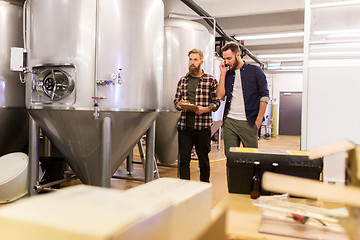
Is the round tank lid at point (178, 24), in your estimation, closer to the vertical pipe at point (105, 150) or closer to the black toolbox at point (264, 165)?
the vertical pipe at point (105, 150)

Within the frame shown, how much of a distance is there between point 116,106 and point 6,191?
1341mm

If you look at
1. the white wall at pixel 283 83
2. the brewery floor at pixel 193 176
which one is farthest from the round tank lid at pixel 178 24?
the white wall at pixel 283 83

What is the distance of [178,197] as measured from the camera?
24.6 inches

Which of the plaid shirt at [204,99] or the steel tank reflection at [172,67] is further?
the steel tank reflection at [172,67]

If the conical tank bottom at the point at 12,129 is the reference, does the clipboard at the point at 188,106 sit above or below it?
above

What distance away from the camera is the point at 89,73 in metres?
2.78

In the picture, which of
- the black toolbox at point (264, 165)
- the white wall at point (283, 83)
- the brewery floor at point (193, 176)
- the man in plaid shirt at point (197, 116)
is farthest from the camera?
the white wall at point (283, 83)

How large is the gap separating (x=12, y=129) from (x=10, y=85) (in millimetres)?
524

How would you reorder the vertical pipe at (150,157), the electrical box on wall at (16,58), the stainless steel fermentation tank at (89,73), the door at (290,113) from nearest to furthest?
the stainless steel fermentation tank at (89,73) < the electrical box on wall at (16,58) < the vertical pipe at (150,157) < the door at (290,113)

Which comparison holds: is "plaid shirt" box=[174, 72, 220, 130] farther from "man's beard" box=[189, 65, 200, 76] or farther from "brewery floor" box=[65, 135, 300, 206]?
"brewery floor" box=[65, 135, 300, 206]

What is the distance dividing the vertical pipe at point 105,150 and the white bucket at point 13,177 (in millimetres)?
859

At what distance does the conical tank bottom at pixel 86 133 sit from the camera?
9.34ft

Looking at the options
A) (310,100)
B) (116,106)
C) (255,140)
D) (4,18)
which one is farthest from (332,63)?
(4,18)

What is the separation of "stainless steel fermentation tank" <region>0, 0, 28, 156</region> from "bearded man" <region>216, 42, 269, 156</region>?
2441mm
